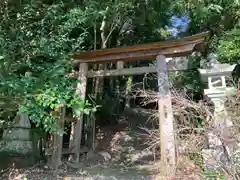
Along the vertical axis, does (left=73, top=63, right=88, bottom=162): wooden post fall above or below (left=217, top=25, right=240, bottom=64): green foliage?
below

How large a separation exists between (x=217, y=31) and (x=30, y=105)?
6.18 meters

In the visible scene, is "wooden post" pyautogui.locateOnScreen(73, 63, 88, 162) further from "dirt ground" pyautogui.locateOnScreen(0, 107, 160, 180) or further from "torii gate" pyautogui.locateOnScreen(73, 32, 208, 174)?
"dirt ground" pyautogui.locateOnScreen(0, 107, 160, 180)

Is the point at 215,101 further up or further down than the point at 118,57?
further down

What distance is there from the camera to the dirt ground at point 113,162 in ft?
18.0


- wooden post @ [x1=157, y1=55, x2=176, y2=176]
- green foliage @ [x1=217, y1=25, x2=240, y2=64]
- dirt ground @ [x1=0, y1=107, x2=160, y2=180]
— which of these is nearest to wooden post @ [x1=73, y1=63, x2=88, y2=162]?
dirt ground @ [x1=0, y1=107, x2=160, y2=180]

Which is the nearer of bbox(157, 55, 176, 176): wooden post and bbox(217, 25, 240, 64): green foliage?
bbox(157, 55, 176, 176): wooden post

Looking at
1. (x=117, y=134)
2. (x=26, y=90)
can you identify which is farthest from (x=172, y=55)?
(x=117, y=134)

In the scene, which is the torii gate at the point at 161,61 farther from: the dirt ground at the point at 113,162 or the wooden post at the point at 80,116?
the dirt ground at the point at 113,162

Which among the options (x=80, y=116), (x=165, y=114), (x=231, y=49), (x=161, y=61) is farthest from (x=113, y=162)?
(x=231, y=49)

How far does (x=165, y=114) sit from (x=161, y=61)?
1.22 m

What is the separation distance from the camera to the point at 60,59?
5059 millimetres

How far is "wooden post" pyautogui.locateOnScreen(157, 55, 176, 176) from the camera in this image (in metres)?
5.01

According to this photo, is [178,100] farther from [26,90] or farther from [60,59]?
[60,59]

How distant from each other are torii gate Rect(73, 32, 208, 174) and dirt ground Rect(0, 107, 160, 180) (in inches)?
30.0
